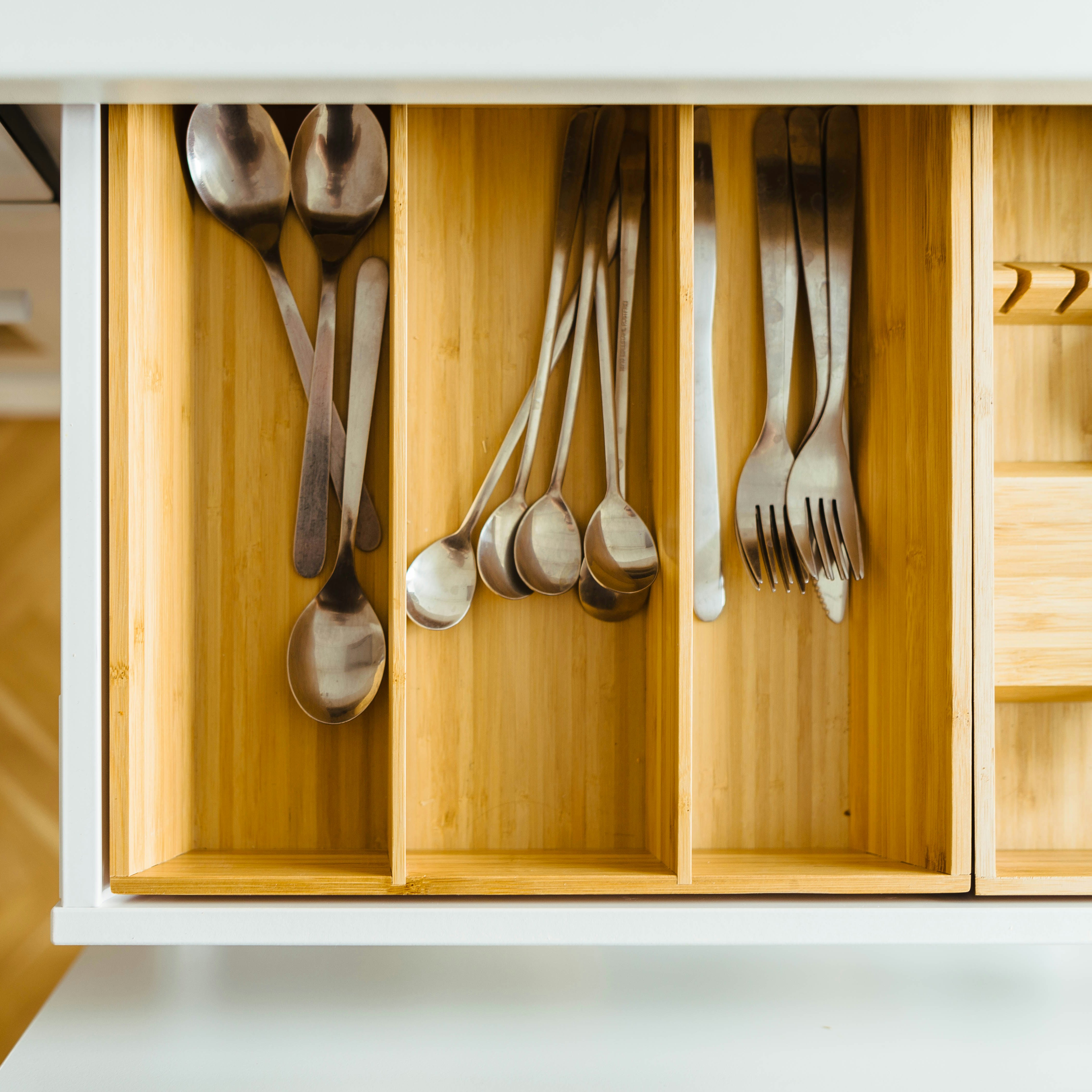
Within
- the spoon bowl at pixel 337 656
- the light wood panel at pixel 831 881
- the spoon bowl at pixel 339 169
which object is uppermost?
the spoon bowl at pixel 339 169

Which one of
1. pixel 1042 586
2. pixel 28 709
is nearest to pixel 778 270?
pixel 1042 586

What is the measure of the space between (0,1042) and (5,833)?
30 centimetres

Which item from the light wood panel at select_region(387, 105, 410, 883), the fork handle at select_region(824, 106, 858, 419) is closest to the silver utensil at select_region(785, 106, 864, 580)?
the fork handle at select_region(824, 106, 858, 419)

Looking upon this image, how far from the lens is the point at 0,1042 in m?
1.27

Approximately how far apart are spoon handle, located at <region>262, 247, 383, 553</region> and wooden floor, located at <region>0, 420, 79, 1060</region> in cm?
73

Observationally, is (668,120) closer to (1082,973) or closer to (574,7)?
(574,7)

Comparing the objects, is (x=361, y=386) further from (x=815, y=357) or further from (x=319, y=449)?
(x=815, y=357)

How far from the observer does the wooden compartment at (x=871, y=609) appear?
647mm

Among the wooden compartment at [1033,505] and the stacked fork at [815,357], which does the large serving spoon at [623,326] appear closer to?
the stacked fork at [815,357]

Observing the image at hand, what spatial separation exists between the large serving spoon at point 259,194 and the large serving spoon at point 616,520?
202 mm

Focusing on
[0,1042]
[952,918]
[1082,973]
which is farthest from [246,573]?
[0,1042]

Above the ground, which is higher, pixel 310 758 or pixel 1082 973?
pixel 310 758

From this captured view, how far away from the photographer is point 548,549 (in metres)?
0.77

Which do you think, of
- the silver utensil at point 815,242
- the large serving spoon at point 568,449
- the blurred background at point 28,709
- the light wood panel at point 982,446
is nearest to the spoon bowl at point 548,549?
the large serving spoon at point 568,449
